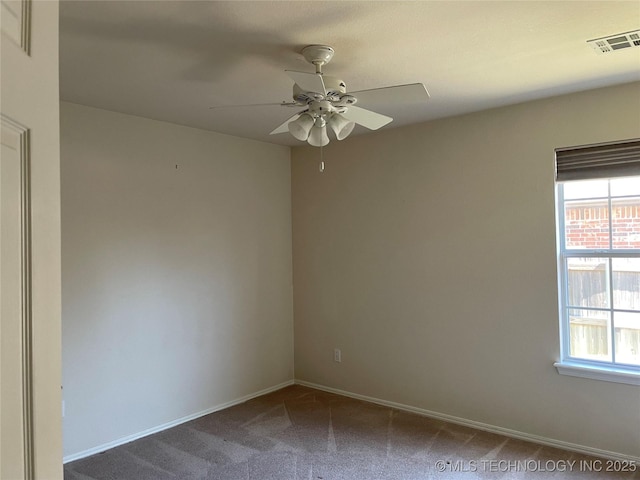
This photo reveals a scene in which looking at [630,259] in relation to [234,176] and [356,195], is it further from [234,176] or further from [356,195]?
[234,176]

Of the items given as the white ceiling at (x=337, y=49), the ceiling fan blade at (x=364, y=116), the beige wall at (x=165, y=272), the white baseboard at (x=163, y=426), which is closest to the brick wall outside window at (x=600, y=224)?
the white ceiling at (x=337, y=49)

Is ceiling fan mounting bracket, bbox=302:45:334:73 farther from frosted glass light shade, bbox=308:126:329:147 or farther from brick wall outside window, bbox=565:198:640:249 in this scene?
brick wall outside window, bbox=565:198:640:249

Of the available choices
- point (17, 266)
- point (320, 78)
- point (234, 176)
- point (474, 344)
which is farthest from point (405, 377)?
point (17, 266)

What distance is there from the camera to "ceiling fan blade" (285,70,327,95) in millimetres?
1928

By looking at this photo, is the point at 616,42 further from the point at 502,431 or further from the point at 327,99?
the point at 502,431

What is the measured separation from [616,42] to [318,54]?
4.88 ft

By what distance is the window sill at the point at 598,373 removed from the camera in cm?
296

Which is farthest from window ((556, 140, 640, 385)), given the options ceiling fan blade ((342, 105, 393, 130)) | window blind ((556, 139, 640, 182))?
ceiling fan blade ((342, 105, 393, 130))

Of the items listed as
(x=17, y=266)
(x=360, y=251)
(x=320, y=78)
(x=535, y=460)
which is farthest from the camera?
(x=360, y=251)

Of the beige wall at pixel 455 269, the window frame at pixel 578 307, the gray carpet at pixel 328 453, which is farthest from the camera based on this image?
the beige wall at pixel 455 269

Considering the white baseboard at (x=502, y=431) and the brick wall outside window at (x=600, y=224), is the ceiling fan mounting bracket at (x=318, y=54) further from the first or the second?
the white baseboard at (x=502, y=431)

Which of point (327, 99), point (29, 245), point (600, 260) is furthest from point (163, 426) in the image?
point (600, 260)

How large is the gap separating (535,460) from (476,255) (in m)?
1.45

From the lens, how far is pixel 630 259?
3.08 m
